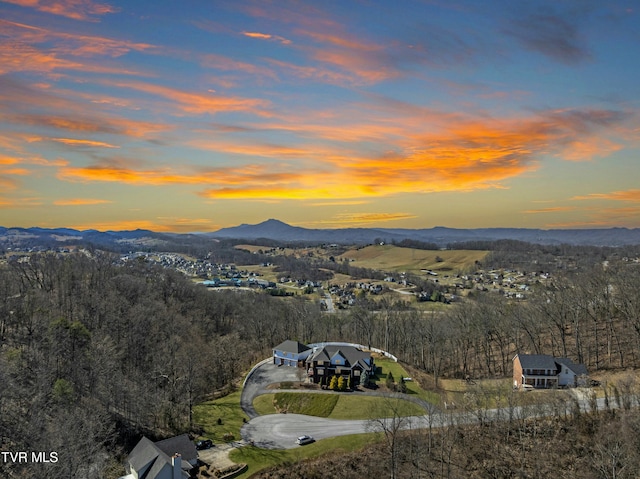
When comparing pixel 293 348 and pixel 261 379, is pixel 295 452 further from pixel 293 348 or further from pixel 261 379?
pixel 293 348

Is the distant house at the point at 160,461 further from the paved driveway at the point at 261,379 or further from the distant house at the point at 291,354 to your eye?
the distant house at the point at 291,354

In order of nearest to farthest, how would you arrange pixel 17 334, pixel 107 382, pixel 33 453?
pixel 33 453 < pixel 107 382 < pixel 17 334

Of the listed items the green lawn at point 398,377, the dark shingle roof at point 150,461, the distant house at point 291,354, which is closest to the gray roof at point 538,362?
the green lawn at point 398,377

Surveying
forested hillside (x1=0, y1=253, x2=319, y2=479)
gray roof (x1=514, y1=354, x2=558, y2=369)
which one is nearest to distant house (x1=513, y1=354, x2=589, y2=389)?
gray roof (x1=514, y1=354, x2=558, y2=369)

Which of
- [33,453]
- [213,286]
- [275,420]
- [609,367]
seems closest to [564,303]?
[609,367]

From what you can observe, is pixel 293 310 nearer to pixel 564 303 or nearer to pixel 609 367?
pixel 564 303

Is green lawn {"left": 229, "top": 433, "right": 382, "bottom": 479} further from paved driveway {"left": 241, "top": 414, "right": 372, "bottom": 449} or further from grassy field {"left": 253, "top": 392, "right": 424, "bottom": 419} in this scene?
grassy field {"left": 253, "top": 392, "right": 424, "bottom": 419}
